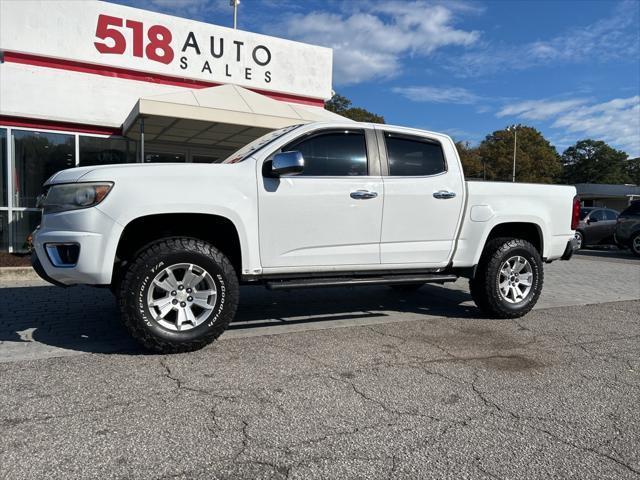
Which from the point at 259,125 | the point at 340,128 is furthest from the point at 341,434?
the point at 259,125

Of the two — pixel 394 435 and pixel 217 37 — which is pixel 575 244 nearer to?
pixel 394 435

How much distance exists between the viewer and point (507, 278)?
557 centimetres

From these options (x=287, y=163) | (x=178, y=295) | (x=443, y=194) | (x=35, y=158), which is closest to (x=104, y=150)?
(x=35, y=158)

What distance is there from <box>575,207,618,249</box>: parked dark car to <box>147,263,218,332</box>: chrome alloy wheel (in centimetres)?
1662

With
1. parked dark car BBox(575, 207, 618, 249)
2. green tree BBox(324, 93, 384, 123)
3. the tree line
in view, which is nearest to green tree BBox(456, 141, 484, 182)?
the tree line

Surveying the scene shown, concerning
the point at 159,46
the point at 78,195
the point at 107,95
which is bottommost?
the point at 78,195

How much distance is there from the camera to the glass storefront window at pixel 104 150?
36.4ft

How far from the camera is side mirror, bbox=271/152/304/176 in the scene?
4125mm

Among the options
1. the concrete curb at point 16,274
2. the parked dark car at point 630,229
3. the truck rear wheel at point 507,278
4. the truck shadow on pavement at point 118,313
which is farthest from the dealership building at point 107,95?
the parked dark car at point 630,229

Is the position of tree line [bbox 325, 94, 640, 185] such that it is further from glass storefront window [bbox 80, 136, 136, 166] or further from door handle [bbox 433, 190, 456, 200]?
door handle [bbox 433, 190, 456, 200]

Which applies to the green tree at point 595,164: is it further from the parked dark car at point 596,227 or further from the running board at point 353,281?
the running board at point 353,281

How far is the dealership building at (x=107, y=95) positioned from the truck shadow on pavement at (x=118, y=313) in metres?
3.87

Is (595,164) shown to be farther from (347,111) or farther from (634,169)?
(347,111)

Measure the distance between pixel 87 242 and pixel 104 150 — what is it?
334 inches
